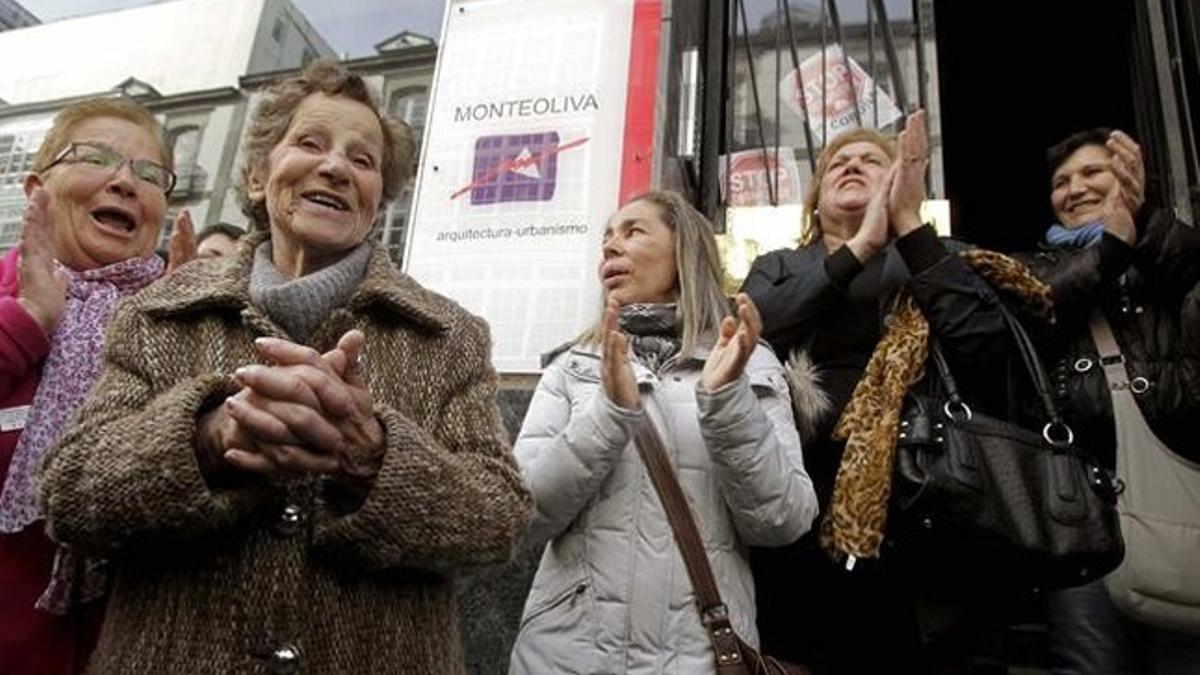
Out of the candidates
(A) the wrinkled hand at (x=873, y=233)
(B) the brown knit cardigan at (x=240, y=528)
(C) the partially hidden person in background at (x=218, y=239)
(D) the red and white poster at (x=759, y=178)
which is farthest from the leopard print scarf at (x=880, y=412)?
(C) the partially hidden person in background at (x=218, y=239)

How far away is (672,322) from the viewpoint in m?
2.46

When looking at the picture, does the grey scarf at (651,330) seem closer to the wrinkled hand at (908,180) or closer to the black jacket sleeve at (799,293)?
the black jacket sleeve at (799,293)

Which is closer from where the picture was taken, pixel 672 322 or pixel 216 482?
pixel 216 482

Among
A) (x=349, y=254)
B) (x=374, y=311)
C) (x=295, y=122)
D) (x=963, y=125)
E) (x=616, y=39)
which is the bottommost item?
(x=374, y=311)

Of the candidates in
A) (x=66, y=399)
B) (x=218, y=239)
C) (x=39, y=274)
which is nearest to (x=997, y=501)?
(x=66, y=399)

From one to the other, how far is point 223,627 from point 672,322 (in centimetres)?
150

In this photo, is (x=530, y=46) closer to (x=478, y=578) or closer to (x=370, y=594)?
(x=478, y=578)

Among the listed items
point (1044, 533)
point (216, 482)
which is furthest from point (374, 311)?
point (1044, 533)

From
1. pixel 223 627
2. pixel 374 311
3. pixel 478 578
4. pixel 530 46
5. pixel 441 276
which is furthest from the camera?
pixel 530 46

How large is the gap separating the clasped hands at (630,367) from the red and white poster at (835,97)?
321cm

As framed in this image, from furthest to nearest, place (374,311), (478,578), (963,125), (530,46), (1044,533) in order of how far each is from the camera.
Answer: (963,125) → (530,46) → (478,578) → (1044,533) → (374,311)

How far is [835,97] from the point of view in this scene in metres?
5.05

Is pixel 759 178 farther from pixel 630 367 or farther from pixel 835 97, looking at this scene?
pixel 630 367

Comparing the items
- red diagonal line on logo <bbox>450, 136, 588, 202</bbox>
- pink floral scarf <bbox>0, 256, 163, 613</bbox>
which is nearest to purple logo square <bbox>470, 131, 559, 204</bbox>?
red diagonal line on logo <bbox>450, 136, 588, 202</bbox>
